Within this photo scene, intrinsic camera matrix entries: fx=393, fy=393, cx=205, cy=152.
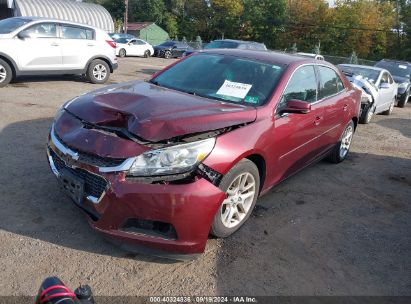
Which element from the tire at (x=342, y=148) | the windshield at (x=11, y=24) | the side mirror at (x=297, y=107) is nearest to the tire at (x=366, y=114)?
the tire at (x=342, y=148)

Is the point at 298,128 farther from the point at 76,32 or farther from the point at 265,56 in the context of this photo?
the point at 76,32

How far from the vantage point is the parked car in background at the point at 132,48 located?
28.1 meters

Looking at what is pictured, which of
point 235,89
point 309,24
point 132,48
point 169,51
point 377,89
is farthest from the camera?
point 309,24

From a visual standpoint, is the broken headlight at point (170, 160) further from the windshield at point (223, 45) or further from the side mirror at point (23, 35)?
the windshield at point (223, 45)

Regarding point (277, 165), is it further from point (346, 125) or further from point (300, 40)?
point (300, 40)

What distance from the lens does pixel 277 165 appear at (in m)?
4.06

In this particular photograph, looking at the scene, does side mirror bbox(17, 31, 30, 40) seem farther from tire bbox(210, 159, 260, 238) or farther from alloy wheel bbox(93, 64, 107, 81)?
tire bbox(210, 159, 260, 238)

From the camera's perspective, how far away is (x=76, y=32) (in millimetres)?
10516

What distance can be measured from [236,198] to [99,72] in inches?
350

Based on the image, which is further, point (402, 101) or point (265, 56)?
point (402, 101)

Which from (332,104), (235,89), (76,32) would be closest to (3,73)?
(76,32)

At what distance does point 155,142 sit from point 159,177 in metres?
0.28

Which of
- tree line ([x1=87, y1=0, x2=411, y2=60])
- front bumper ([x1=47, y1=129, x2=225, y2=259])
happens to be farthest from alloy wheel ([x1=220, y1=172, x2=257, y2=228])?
tree line ([x1=87, y1=0, x2=411, y2=60])

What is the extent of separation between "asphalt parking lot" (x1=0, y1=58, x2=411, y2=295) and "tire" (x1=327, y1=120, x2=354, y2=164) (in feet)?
1.64
